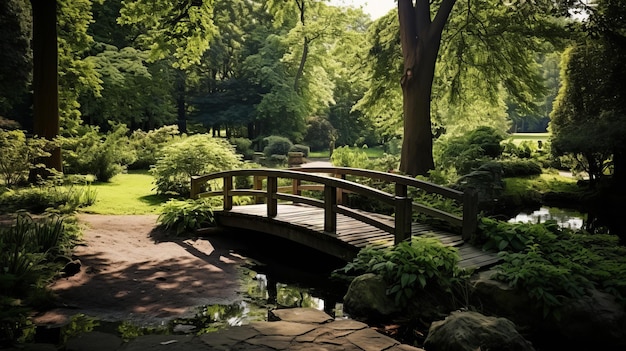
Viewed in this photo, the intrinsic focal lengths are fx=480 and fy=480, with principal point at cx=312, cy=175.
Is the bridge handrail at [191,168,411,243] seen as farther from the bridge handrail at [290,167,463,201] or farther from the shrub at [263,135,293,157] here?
the shrub at [263,135,293,157]

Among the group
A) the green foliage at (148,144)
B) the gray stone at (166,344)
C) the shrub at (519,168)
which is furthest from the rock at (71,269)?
the shrub at (519,168)

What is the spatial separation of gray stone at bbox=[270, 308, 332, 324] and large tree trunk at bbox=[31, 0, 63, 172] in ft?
36.4

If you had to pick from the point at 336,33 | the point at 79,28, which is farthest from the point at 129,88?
the point at 336,33

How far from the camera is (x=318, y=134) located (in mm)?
39094

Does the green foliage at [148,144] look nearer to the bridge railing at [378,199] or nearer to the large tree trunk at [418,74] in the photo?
the large tree trunk at [418,74]

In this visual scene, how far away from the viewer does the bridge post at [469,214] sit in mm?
7102

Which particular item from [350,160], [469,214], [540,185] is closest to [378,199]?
[469,214]

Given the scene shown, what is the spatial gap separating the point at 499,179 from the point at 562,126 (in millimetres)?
6878

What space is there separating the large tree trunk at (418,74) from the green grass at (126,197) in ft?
23.7

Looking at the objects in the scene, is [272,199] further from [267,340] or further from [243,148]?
[243,148]

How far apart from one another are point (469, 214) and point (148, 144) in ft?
59.7

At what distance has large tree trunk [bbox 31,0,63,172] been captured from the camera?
13344 millimetres

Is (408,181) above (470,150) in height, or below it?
below

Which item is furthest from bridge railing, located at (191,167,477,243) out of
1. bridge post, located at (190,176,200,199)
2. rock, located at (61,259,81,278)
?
rock, located at (61,259,81,278)
